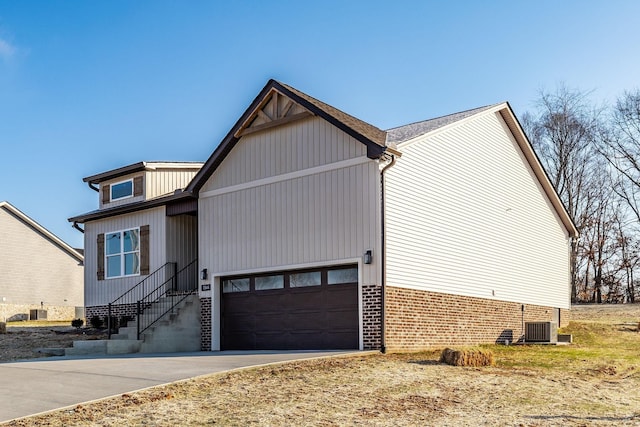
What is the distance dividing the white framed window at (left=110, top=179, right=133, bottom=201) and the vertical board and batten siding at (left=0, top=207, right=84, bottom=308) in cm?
1495

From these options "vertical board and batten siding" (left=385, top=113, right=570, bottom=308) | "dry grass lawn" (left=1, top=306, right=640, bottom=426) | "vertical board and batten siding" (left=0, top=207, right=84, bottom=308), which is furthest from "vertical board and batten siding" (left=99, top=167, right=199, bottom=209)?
"vertical board and batten siding" (left=0, top=207, right=84, bottom=308)

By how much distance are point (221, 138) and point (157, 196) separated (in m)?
4.88

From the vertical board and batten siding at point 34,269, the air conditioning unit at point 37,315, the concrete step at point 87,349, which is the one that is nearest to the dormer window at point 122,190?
the concrete step at point 87,349

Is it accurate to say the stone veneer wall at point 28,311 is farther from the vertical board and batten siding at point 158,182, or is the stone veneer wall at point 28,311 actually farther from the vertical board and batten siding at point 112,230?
the vertical board and batten siding at point 158,182

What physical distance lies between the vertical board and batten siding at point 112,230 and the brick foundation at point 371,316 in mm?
8370

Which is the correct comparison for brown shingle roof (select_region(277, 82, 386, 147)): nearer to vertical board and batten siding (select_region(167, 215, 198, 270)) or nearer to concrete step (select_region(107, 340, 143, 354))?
vertical board and batten siding (select_region(167, 215, 198, 270))

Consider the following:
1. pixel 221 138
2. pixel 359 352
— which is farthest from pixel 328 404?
pixel 221 138

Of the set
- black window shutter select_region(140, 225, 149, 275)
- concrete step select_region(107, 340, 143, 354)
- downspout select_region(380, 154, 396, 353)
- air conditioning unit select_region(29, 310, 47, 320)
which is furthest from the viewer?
air conditioning unit select_region(29, 310, 47, 320)

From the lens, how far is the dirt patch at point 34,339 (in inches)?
752

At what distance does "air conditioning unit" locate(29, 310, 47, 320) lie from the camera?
36094 mm

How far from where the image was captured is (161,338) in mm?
19906

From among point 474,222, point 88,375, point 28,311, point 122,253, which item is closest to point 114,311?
point 122,253

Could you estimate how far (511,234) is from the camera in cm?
2400

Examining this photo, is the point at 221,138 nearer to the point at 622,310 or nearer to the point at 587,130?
the point at 622,310
